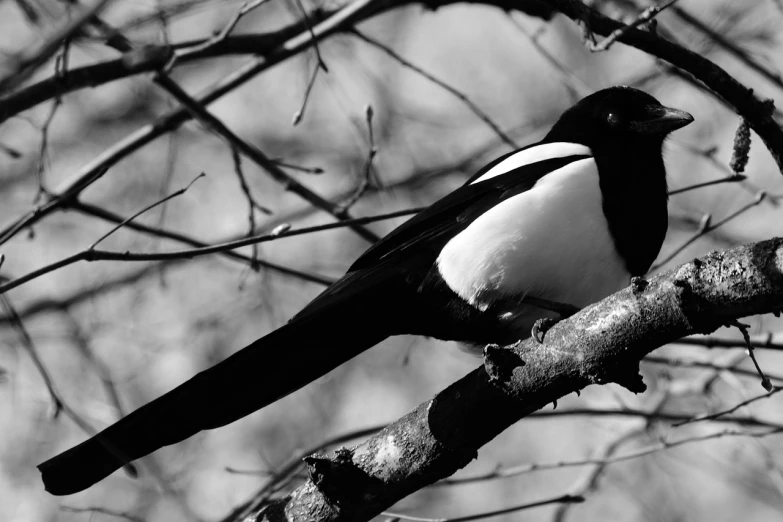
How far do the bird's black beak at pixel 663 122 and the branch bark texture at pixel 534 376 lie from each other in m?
1.42

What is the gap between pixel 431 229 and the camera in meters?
3.07

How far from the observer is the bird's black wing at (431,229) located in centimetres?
300

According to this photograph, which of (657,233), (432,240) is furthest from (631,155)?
(432,240)

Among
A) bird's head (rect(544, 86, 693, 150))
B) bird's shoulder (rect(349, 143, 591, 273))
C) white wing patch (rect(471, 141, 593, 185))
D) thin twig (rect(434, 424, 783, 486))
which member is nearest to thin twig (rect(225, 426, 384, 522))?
thin twig (rect(434, 424, 783, 486))

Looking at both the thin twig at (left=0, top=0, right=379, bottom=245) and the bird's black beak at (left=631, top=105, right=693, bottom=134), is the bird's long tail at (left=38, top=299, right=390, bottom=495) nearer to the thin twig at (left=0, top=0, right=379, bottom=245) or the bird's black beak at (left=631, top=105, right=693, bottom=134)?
the thin twig at (left=0, top=0, right=379, bottom=245)

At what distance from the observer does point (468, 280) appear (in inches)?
114

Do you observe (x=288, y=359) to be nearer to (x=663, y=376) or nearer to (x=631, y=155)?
(x=631, y=155)

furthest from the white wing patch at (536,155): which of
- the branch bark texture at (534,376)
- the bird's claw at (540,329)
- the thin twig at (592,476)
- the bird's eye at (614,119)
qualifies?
the thin twig at (592,476)

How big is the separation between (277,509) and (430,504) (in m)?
4.48

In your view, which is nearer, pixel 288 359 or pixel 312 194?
pixel 288 359

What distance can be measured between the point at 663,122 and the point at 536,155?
464mm

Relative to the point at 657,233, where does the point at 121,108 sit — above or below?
above

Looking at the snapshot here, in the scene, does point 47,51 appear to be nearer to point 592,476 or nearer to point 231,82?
point 231,82

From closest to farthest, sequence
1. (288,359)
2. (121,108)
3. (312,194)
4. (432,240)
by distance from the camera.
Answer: (288,359)
(432,240)
(312,194)
(121,108)
